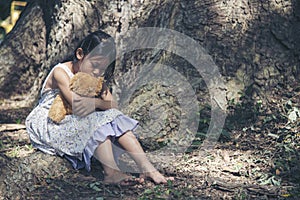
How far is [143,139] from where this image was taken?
4988 millimetres

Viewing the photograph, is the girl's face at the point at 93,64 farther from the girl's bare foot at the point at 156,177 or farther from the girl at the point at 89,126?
the girl's bare foot at the point at 156,177

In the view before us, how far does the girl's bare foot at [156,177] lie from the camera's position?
14.2 ft

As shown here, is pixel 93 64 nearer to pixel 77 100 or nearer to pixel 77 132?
pixel 77 100

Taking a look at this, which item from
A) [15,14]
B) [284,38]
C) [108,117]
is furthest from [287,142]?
[15,14]

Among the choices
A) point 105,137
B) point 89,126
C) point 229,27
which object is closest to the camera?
point 105,137

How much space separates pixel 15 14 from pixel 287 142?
7.65 meters

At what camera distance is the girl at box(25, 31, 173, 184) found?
438 cm

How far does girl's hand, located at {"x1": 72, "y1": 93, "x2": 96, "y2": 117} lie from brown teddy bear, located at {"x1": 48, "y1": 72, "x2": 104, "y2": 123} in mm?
42

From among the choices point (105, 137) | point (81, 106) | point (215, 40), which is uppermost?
point (215, 40)

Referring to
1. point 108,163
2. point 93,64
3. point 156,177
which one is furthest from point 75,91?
point 156,177

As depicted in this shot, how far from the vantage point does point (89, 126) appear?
446 centimetres

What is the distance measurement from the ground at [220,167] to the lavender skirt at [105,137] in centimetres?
7

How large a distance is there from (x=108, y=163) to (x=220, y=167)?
2.81ft

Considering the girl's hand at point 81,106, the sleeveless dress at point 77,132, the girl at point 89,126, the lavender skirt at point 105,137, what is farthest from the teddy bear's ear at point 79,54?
the lavender skirt at point 105,137
